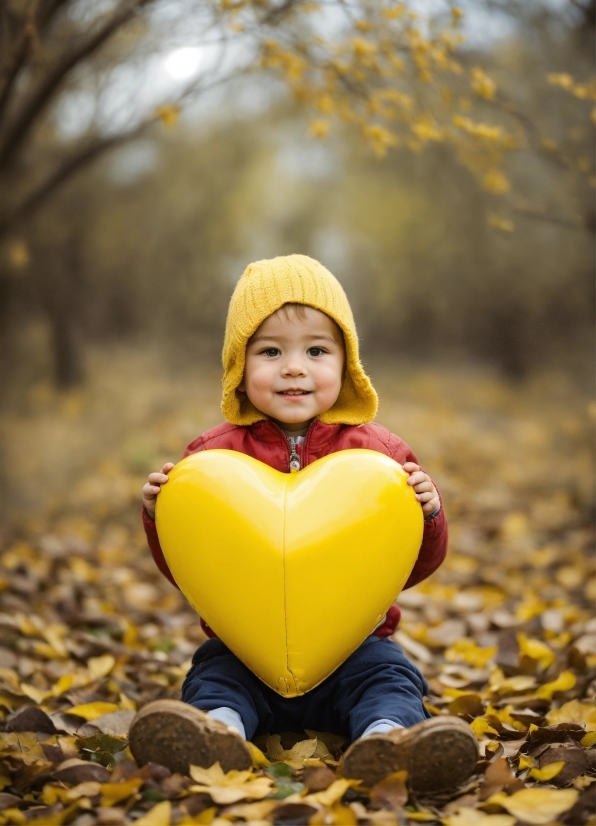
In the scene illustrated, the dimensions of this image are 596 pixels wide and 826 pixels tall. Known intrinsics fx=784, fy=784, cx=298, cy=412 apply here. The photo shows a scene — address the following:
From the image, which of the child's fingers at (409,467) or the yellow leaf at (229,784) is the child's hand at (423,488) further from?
the yellow leaf at (229,784)

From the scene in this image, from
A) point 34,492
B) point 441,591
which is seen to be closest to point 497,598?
point 441,591

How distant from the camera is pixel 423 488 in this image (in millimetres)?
1936

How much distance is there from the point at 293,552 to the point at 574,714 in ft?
3.28

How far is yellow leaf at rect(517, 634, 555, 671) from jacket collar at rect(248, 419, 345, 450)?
1071mm

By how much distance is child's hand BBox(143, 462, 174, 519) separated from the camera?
1.96 m

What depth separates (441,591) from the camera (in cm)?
374

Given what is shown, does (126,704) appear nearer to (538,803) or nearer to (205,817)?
(205,817)

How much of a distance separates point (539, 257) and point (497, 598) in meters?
6.04

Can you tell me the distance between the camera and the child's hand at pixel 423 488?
6.31ft

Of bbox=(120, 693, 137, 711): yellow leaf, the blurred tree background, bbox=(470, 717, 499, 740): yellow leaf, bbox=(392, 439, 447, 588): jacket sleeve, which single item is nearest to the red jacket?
bbox=(392, 439, 447, 588): jacket sleeve

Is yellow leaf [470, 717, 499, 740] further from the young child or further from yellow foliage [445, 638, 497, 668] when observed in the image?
yellow foliage [445, 638, 497, 668]

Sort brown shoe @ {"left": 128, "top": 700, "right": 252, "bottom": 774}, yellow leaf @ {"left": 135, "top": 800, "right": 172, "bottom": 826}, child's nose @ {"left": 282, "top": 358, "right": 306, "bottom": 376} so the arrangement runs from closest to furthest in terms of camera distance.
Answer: yellow leaf @ {"left": 135, "top": 800, "right": 172, "bottom": 826} → brown shoe @ {"left": 128, "top": 700, "right": 252, "bottom": 774} → child's nose @ {"left": 282, "top": 358, "right": 306, "bottom": 376}

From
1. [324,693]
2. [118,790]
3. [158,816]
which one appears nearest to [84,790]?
[118,790]

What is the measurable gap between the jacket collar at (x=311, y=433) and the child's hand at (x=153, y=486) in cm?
28
